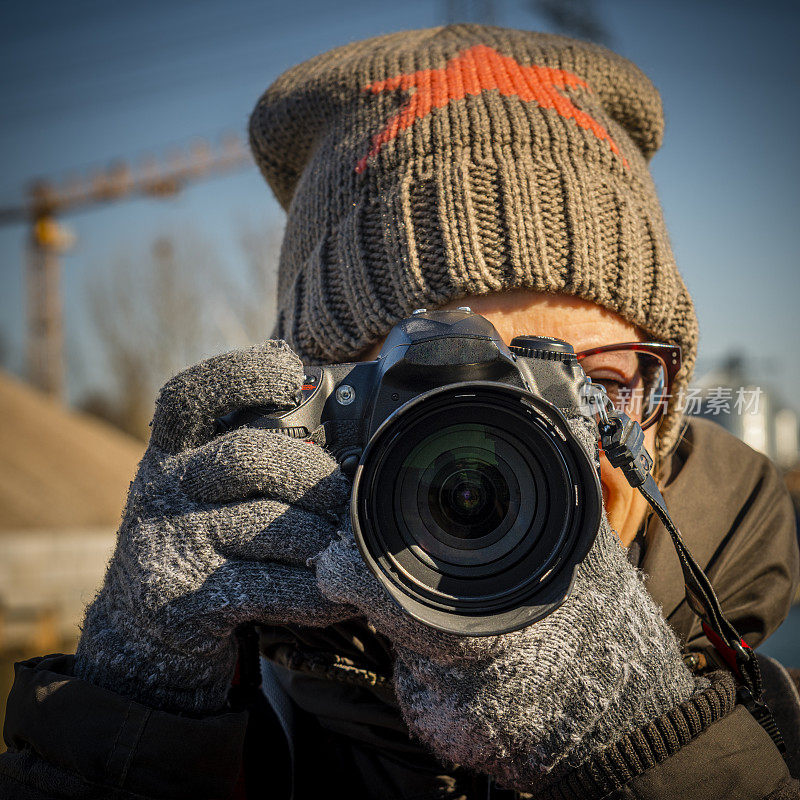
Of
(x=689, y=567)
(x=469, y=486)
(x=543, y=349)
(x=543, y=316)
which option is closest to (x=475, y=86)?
(x=543, y=316)

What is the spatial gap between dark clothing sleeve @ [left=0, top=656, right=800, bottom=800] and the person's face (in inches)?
10.2

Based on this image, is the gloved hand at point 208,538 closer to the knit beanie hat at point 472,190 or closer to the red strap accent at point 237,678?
the red strap accent at point 237,678

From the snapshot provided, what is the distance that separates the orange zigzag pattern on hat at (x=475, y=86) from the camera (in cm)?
110

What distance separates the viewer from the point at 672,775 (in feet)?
2.45

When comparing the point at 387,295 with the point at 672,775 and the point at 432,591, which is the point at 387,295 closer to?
the point at 432,591

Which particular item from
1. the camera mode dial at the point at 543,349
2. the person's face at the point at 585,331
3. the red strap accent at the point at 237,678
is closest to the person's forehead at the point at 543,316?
the person's face at the point at 585,331

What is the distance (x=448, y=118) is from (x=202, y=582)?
0.77 meters

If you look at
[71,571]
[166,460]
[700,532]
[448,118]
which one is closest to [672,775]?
[700,532]

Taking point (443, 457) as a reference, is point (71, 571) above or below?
below

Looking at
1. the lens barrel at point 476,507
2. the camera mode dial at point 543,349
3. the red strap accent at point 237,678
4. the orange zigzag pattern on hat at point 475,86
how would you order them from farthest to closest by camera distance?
the orange zigzag pattern on hat at point 475,86
the red strap accent at point 237,678
the camera mode dial at point 543,349
the lens barrel at point 476,507

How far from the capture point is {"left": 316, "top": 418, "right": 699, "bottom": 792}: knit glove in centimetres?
76

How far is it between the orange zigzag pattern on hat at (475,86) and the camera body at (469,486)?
0.43 metres

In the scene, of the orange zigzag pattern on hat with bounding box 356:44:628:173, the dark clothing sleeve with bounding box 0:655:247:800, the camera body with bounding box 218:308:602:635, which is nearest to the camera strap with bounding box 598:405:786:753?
the camera body with bounding box 218:308:602:635

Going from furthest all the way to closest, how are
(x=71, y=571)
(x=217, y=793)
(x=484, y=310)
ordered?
(x=71, y=571), (x=484, y=310), (x=217, y=793)
